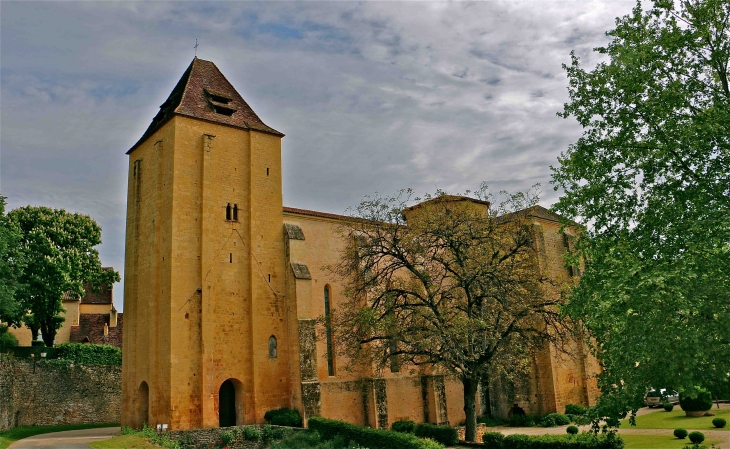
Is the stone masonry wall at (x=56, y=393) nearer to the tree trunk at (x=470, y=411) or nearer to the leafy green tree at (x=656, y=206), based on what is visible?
the tree trunk at (x=470, y=411)

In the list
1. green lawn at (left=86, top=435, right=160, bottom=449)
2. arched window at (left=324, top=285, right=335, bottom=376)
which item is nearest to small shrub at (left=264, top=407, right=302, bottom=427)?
arched window at (left=324, top=285, right=335, bottom=376)

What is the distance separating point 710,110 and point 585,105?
3542 millimetres

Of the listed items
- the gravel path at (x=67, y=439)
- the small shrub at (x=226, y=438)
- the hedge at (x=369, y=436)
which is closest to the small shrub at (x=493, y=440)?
the hedge at (x=369, y=436)

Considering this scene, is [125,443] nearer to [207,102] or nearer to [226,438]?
[226,438]

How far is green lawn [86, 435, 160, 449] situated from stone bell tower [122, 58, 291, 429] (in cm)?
192

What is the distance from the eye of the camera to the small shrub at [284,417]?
25.5 meters

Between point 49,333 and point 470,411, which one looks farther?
point 49,333

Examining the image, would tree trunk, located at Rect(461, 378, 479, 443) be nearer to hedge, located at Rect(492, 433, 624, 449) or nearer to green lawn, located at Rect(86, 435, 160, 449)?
hedge, located at Rect(492, 433, 624, 449)

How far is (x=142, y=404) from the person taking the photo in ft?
86.7

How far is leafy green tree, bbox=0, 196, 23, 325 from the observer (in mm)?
27672

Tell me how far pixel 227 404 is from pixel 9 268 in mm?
14561

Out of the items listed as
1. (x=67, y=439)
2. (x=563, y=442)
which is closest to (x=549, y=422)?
(x=563, y=442)

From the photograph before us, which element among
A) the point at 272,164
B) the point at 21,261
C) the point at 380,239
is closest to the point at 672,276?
the point at 380,239

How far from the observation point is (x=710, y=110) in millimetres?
13320
